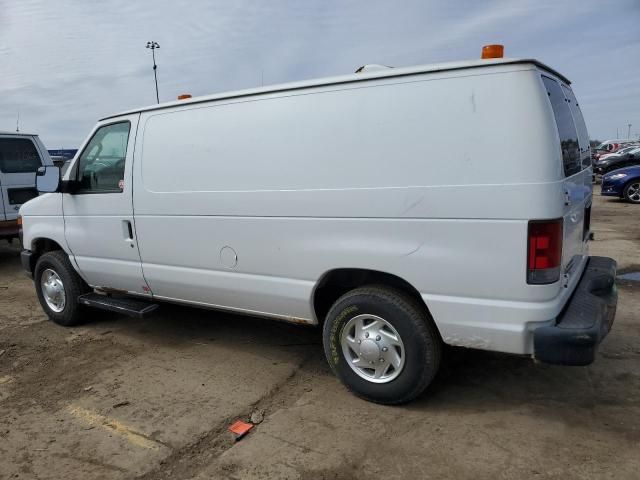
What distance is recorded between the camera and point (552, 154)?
2797mm

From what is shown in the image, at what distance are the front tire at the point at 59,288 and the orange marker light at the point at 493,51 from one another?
14.2 ft

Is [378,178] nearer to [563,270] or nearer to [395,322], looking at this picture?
[395,322]

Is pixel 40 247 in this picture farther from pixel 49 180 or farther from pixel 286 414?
pixel 286 414

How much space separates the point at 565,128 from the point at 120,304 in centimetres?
394

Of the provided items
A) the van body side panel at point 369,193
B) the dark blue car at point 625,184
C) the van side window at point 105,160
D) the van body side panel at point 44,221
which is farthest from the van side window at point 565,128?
the dark blue car at point 625,184

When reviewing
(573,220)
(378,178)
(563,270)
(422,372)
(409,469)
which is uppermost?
(378,178)

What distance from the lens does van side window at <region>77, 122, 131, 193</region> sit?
464 cm

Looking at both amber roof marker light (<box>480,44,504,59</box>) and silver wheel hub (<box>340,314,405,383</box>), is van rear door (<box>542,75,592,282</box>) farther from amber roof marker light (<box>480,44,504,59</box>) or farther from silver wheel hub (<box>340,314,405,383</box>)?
silver wheel hub (<box>340,314,405,383</box>)

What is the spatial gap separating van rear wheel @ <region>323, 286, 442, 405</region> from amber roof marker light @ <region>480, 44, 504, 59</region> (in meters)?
1.51

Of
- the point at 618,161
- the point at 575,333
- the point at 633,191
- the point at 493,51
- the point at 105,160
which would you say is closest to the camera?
the point at 575,333

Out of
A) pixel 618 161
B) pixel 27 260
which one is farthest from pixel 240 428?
pixel 618 161

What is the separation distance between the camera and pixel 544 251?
2842 mm

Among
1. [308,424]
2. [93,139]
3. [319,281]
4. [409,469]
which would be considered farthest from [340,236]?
[93,139]

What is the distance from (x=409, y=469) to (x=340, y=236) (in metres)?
1.43
